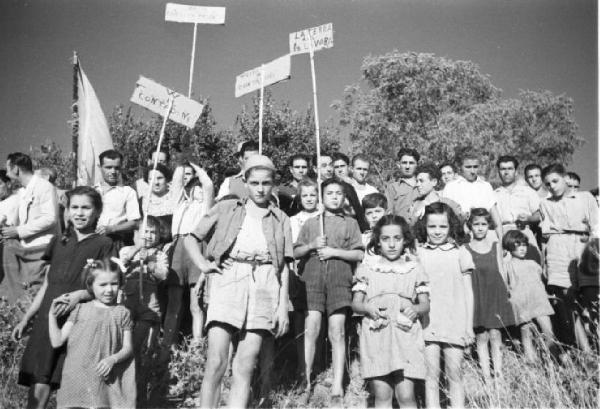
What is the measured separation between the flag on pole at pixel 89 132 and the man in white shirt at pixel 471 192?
190 inches

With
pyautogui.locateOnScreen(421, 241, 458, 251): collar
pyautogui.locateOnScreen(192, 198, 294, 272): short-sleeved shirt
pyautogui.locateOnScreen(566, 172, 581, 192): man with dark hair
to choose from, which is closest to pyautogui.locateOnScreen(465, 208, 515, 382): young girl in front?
pyautogui.locateOnScreen(421, 241, 458, 251): collar

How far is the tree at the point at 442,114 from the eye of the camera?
25688 mm

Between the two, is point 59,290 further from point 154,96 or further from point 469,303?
point 469,303

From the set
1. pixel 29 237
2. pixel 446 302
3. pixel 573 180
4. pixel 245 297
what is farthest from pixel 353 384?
pixel 573 180

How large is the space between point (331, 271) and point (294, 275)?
621 millimetres

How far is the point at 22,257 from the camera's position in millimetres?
5484

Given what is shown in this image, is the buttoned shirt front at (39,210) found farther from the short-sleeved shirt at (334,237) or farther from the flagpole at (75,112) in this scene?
the short-sleeved shirt at (334,237)

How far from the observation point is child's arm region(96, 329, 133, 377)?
367cm

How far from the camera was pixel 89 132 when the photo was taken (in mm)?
7723

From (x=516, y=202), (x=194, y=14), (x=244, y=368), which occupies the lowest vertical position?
(x=244, y=368)

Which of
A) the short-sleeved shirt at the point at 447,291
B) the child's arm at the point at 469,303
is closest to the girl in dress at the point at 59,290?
the short-sleeved shirt at the point at 447,291

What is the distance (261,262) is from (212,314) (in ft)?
1.73

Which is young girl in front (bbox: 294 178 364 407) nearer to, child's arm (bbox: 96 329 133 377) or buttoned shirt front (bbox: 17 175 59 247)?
child's arm (bbox: 96 329 133 377)

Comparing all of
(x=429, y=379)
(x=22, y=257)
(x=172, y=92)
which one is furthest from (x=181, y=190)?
(x=429, y=379)
